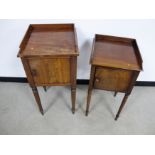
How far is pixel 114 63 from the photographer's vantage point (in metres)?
0.97

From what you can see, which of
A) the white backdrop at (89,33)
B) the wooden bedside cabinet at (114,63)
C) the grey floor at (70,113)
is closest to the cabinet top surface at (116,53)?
the wooden bedside cabinet at (114,63)

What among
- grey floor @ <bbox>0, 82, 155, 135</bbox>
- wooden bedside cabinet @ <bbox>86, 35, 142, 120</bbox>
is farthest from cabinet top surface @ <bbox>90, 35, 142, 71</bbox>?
grey floor @ <bbox>0, 82, 155, 135</bbox>

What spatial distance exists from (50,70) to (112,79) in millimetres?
436

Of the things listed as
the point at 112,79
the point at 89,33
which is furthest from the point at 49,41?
the point at 112,79

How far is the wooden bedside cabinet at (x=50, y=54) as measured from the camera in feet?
3.08

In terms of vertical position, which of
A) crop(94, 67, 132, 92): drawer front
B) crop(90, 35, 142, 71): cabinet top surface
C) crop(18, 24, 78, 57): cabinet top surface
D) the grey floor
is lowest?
the grey floor

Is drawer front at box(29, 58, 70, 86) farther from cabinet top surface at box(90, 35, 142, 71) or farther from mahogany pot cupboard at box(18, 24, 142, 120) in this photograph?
cabinet top surface at box(90, 35, 142, 71)

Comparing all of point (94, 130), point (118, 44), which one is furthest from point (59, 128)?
point (118, 44)

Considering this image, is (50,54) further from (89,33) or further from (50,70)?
(89,33)

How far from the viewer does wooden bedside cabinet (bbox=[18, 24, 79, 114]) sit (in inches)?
36.9

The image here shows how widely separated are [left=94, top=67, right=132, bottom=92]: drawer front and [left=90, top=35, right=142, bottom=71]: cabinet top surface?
0.15ft

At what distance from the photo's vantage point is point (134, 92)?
5.52ft

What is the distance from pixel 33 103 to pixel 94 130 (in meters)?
0.68
